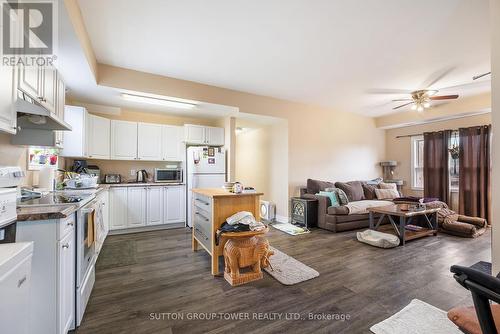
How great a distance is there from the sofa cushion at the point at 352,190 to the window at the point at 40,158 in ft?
17.3

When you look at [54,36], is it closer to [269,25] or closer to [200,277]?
[269,25]

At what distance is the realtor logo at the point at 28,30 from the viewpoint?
4.67 ft

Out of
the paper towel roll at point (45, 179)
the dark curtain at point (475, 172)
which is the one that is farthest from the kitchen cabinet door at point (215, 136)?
the dark curtain at point (475, 172)

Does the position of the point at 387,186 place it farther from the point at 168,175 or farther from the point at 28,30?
the point at 28,30

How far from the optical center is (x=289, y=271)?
258cm

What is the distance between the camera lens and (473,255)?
3.10 meters

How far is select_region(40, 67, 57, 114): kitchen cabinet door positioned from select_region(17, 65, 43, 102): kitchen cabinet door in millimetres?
44

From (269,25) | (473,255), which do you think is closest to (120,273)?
(269,25)

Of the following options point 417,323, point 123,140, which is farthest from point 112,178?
point 417,323

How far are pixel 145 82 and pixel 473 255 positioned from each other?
18.2ft

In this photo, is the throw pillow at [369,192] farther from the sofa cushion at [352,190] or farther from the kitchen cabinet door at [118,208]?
the kitchen cabinet door at [118,208]

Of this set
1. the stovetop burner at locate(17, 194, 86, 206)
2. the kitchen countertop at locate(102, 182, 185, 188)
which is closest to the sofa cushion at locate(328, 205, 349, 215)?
the kitchen countertop at locate(102, 182, 185, 188)

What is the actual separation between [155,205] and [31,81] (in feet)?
9.50

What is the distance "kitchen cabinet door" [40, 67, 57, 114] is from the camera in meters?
1.91
